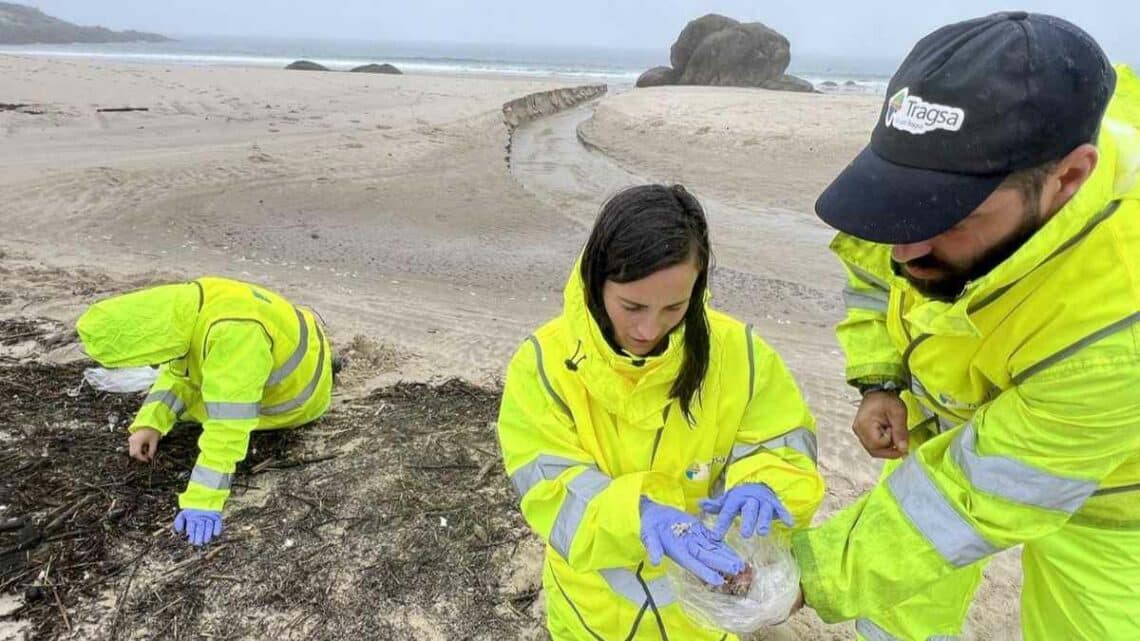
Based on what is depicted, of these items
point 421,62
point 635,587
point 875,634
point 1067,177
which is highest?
point 1067,177

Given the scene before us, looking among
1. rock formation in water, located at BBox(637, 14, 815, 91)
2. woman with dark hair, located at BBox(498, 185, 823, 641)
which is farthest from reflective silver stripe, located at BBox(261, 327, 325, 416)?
rock formation in water, located at BBox(637, 14, 815, 91)

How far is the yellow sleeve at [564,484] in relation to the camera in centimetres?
159

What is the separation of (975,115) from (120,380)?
4400 millimetres

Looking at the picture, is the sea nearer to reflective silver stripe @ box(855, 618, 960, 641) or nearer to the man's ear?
reflective silver stripe @ box(855, 618, 960, 641)

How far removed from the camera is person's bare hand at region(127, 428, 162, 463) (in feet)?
11.2

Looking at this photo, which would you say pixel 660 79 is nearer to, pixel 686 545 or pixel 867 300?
pixel 867 300

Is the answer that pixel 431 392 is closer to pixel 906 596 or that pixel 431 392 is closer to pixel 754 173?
pixel 906 596

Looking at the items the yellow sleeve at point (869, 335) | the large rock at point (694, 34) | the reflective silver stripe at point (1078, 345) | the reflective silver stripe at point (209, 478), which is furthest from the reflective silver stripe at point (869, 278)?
the large rock at point (694, 34)

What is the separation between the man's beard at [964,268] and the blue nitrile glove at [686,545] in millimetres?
645

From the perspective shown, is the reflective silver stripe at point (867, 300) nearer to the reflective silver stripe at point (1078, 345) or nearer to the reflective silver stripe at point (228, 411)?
the reflective silver stripe at point (1078, 345)

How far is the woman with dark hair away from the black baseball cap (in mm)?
491

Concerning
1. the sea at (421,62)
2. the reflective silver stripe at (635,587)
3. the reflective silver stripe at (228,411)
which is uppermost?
the reflective silver stripe at (635,587)

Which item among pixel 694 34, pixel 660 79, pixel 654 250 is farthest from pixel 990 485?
pixel 694 34

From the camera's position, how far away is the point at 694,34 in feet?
138
